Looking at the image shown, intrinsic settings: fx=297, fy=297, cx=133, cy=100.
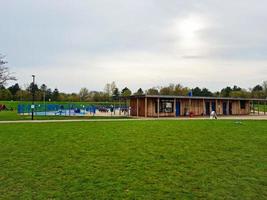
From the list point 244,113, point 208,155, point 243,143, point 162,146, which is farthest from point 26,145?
point 244,113

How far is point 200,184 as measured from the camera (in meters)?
5.64

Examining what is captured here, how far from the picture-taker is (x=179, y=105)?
118ft

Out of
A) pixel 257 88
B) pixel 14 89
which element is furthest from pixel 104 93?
pixel 257 88

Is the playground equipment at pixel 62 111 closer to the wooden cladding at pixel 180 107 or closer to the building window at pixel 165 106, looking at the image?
the wooden cladding at pixel 180 107

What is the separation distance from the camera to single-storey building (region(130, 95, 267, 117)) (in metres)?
33.8

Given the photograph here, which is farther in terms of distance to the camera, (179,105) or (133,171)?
(179,105)

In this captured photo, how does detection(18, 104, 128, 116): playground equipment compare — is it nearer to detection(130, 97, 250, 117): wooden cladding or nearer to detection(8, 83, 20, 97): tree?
detection(130, 97, 250, 117): wooden cladding

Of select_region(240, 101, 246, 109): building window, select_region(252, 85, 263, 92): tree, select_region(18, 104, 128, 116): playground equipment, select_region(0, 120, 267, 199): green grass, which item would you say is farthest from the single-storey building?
select_region(252, 85, 263, 92): tree

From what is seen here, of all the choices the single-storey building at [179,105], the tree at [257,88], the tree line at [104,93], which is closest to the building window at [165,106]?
the single-storey building at [179,105]

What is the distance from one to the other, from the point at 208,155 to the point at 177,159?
3.75ft

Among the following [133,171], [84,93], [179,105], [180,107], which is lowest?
[133,171]

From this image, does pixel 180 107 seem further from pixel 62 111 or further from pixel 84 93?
pixel 84 93

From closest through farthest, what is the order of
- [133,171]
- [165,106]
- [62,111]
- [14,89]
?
[133,171] < [165,106] < [62,111] < [14,89]

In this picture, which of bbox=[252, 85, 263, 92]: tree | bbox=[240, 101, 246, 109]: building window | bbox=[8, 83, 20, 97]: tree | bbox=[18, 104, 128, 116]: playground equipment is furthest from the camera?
bbox=[8, 83, 20, 97]: tree
